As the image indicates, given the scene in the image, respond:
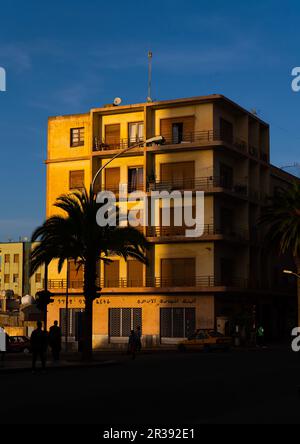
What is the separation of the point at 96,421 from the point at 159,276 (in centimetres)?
4738

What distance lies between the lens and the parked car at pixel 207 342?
4759cm

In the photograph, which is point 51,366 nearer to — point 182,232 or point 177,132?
point 182,232

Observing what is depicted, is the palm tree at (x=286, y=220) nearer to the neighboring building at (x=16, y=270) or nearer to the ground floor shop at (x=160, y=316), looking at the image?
the ground floor shop at (x=160, y=316)

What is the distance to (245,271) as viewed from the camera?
6191 centimetres

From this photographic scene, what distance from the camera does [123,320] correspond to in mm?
60625

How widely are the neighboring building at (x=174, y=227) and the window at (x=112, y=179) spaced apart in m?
0.08

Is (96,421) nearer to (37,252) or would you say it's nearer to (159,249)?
(37,252)

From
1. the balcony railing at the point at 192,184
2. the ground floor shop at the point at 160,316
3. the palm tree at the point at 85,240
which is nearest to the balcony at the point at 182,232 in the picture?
the balcony railing at the point at 192,184

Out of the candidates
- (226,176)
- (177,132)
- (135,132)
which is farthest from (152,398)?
(135,132)

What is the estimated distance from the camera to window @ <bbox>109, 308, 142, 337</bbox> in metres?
60.1

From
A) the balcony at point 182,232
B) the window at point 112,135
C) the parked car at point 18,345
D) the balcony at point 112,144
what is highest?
the window at point 112,135

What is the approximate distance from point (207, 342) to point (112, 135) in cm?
2202

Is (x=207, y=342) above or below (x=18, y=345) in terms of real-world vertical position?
above
